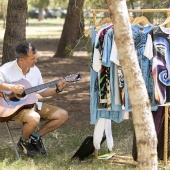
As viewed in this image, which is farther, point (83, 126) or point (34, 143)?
point (83, 126)

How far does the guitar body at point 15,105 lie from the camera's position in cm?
571

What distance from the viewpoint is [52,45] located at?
21.4 m

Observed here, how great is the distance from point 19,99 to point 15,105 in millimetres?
76

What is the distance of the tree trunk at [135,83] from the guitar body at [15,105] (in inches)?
84.8

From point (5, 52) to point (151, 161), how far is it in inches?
202

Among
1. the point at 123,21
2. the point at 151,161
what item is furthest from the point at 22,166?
the point at 123,21

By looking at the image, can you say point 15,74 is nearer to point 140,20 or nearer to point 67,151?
point 67,151

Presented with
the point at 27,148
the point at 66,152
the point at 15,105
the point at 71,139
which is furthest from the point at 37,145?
the point at 71,139

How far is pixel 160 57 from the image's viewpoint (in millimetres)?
5250

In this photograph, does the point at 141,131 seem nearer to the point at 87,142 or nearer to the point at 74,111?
the point at 87,142

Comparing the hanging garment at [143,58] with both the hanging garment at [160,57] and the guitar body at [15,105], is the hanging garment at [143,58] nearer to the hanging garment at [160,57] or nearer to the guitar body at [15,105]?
the hanging garment at [160,57]

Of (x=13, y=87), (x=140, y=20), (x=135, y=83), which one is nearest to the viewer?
(x=135, y=83)

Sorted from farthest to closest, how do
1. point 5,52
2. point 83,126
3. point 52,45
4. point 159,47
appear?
point 52,45 → point 5,52 → point 83,126 → point 159,47

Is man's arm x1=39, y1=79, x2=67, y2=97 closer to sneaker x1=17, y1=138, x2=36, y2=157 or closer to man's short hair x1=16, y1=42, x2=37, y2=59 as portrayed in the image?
man's short hair x1=16, y1=42, x2=37, y2=59
